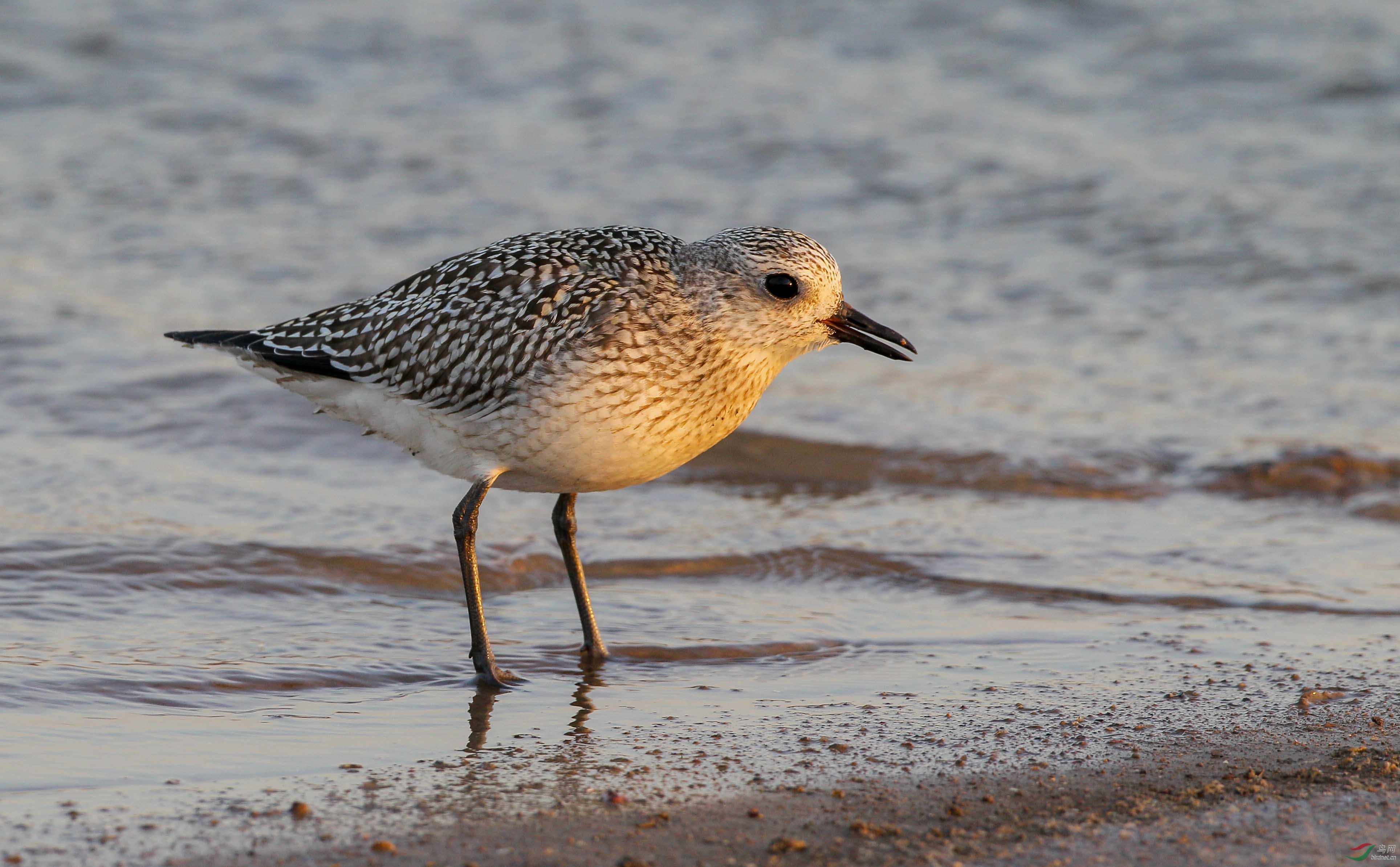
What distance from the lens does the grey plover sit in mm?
5973

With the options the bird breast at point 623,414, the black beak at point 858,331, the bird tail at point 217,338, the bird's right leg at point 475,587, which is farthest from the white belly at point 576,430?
the bird tail at point 217,338

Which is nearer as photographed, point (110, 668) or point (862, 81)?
point (110, 668)

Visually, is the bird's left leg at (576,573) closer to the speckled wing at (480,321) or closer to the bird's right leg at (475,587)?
the bird's right leg at (475,587)

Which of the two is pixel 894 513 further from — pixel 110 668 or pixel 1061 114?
pixel 1061 114

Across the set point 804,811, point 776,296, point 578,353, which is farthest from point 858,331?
point 804,811

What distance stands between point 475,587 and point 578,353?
41.0 inches

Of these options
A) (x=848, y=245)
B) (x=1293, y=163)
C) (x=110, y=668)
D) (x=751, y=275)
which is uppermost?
(x=1293, y=163)

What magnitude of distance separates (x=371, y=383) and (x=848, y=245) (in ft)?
21.2

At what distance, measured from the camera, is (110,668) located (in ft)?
19.6

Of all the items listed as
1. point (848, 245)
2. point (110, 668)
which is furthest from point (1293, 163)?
point (110, 668)

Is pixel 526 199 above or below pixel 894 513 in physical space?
above

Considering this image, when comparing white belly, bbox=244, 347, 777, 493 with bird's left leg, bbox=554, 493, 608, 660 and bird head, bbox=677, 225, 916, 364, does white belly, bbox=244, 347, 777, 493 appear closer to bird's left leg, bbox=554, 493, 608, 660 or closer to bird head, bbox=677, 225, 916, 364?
bird head, bbox=677, 225, 916, 364

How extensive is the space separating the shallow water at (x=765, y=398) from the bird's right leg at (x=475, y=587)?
121 millimetres

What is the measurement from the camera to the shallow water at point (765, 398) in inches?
241
